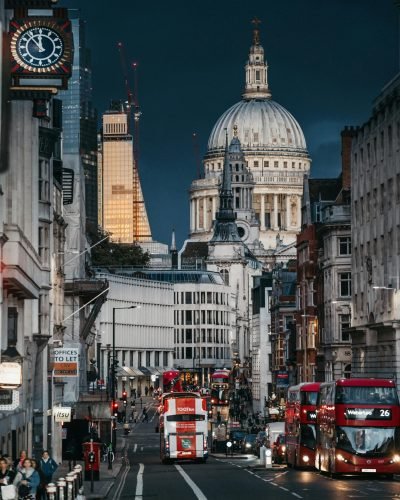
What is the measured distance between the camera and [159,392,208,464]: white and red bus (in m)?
103

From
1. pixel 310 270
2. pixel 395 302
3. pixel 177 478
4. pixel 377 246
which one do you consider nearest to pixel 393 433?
pixel 177 478

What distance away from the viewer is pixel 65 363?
79.7 m

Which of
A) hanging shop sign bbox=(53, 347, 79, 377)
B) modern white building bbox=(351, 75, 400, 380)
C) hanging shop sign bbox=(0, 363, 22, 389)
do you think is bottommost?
hanging shop sign bbox=(0, 363, 22, 389)

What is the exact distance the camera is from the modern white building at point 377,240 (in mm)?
110500

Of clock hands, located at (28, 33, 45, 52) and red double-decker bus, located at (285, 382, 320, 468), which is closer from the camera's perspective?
clock hands, located at (28, 33, 45, 52)

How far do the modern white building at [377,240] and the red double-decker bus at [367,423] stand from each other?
31.9 m

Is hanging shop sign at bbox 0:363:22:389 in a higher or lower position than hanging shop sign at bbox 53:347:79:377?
lower

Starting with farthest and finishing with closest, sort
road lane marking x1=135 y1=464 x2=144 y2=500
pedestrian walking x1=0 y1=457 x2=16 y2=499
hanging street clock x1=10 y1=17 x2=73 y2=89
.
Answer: road lane marking x1=135 y1=464 x2=144 y2=500
pedestrian walking x1=0 y1=457 x2=16 y2=499
hanging street clock x1=10 y1=17 x2=73 y2=89

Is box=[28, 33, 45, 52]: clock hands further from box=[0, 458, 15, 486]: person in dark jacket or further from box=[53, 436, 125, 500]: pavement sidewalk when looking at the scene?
box=[53, 436, 125, 500]: pavement sidewalk

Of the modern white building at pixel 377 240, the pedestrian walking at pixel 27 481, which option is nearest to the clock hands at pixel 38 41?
the pedestrian walking at pixel 27 481

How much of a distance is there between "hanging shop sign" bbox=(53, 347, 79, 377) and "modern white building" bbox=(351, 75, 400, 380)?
29.5 m

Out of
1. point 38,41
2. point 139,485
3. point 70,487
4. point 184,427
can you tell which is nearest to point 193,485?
point 139,485

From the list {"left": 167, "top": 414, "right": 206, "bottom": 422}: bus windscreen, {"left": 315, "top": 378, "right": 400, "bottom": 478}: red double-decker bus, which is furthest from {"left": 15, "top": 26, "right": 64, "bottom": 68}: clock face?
{"left": 167, "top": 414, "right": 206, "bottom": 422}: bus windscreen

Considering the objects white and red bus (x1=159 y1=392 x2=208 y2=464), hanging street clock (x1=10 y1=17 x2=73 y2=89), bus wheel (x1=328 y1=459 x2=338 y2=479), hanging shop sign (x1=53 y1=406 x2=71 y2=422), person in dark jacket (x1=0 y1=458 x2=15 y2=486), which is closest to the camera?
hanging street clock (x1=10 y1=17 x2=73 y2=89)
